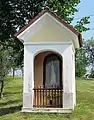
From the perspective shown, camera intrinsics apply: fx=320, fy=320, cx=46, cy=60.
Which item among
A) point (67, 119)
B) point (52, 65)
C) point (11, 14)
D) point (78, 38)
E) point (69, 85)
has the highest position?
point (11, 14)

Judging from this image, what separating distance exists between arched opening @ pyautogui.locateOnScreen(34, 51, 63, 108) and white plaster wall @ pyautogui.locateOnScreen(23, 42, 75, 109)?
0.49m

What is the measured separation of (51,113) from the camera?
49.7 ft

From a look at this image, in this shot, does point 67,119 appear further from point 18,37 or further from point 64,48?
point 18,37

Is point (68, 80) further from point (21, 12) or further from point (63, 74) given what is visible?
point (21, 12)

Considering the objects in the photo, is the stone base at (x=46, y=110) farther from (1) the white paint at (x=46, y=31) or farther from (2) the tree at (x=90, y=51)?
(2) the tree at (x=90, y=51)

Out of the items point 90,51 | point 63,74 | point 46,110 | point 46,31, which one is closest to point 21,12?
point 46,31

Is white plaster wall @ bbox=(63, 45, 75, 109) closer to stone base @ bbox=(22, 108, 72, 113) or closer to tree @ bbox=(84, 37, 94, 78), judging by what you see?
stone base @ bbox=(22, 108, 72, 113)

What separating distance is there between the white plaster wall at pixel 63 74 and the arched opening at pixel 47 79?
494 millimetres

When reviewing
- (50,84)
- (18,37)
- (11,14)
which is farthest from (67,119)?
(11,14)

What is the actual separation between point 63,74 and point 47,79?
1.82m

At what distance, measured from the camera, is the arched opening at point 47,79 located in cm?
1614

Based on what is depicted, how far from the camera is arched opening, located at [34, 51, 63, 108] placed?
1614 centimetres

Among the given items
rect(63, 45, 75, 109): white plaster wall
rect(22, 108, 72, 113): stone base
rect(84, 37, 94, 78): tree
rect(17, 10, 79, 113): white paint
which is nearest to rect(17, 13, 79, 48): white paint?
rect(17, 10, 79, 113): white paint

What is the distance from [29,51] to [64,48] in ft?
5.81
